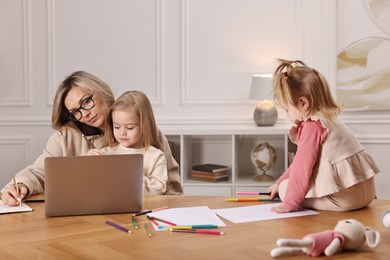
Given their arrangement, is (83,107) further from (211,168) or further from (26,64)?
(26,64)

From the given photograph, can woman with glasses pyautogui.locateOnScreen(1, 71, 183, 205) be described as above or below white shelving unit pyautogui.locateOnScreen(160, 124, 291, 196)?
above

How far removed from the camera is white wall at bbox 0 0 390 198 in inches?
195

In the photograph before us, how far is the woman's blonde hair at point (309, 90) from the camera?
2.21 m

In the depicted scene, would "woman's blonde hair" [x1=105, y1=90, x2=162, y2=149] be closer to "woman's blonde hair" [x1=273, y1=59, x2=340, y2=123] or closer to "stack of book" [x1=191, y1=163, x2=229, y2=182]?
"woman's blonde hair" [x1=273, y1=59, x2=340, y2=123]

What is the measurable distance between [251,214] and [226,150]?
3.00 metres

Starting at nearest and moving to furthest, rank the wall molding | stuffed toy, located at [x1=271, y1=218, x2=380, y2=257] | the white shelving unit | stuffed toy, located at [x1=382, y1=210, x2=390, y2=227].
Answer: stuffed toy, located at [x1=271, y1=218, x2=380, y2=257] → stuffed toy, located at [x1=382, y1=210, x2=390, y2=227] → the white shelving unit → the wall molding

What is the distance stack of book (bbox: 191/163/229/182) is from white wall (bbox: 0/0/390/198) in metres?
0.40

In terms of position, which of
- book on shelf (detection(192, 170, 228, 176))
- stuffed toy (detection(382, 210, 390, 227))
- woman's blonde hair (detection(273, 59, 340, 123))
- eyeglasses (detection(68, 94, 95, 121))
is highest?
woman's blonde hair (detection(273, 59, 340, 123))

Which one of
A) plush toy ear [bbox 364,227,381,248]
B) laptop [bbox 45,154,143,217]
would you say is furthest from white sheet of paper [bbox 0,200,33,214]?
plush toy ear [bbox 364,227,381,248]

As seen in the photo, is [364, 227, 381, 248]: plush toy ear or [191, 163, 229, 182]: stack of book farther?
[191, 163, 229, 182]: stack of book

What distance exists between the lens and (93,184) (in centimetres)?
211

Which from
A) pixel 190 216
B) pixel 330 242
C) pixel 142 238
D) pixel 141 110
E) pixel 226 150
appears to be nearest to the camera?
pixel 330 242

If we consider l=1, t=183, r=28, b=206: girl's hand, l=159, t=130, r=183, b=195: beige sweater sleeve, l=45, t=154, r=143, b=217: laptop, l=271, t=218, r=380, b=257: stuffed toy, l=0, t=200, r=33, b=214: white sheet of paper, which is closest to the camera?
l=271, t=218, r=380, b=257: stuffed toy

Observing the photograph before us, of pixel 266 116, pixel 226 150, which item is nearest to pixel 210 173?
pixel 226 150
